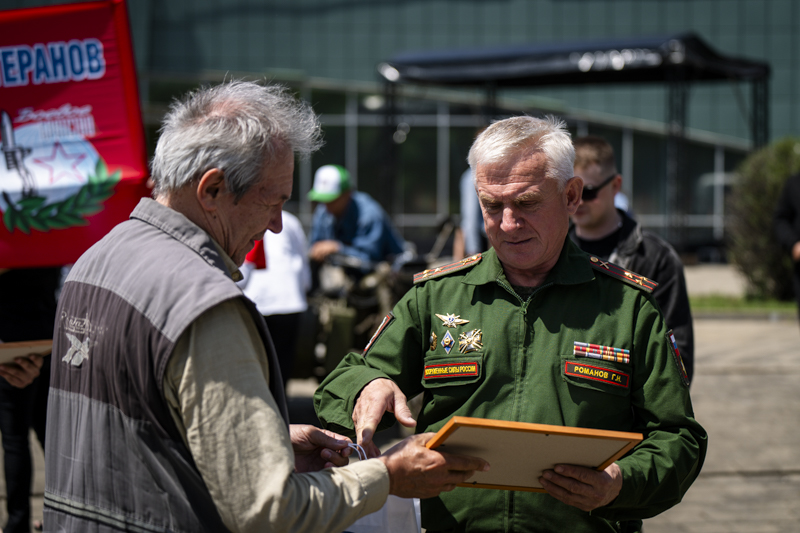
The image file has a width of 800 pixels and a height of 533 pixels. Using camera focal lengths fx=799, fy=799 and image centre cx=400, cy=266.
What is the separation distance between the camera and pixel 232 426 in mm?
1554

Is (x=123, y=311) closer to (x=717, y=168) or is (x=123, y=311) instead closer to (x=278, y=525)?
(x=278, y=525)

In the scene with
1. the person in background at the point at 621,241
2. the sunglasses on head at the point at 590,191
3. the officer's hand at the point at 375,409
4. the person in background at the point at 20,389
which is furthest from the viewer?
the person in background at the point at 20,389

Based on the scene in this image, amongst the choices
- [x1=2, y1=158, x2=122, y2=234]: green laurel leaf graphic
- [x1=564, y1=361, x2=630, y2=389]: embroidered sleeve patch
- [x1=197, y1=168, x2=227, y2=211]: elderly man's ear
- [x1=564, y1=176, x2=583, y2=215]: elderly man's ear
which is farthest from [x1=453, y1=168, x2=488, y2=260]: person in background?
[x1=197, y1=168, x2=227, y2=211]: elderly man's ear

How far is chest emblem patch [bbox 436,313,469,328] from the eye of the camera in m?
2.33

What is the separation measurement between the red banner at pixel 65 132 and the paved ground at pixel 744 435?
2037 millimetres

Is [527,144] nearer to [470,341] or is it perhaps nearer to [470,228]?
[470,341]

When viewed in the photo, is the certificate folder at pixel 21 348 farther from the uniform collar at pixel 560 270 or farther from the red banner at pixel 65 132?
the uniform collar at pixel 560 270

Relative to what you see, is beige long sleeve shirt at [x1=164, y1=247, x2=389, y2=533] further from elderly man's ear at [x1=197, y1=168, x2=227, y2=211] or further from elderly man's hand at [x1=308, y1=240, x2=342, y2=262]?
elderly man's hand at [x1=308, y1=240, x2=342, y2=262]

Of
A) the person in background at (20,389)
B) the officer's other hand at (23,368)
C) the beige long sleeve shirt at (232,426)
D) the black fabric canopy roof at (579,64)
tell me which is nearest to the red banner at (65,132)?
the person in background at (20,389)

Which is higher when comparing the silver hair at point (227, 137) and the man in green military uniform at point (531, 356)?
the silver hair at point (227, 137)

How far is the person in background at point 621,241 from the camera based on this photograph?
10.7 feet

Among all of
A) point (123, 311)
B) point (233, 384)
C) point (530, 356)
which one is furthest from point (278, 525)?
point (530, 356)

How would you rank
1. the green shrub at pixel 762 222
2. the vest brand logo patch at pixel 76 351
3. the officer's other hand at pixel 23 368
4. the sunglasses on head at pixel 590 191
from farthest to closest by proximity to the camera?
the green shrub at pixel 762 222
the sunglasses on head at pixel 590 191
the officer's other hand at pixel 23 368
the vest brand logo patch at pixel 76 351

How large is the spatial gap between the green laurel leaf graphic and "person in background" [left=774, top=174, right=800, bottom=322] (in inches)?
215
